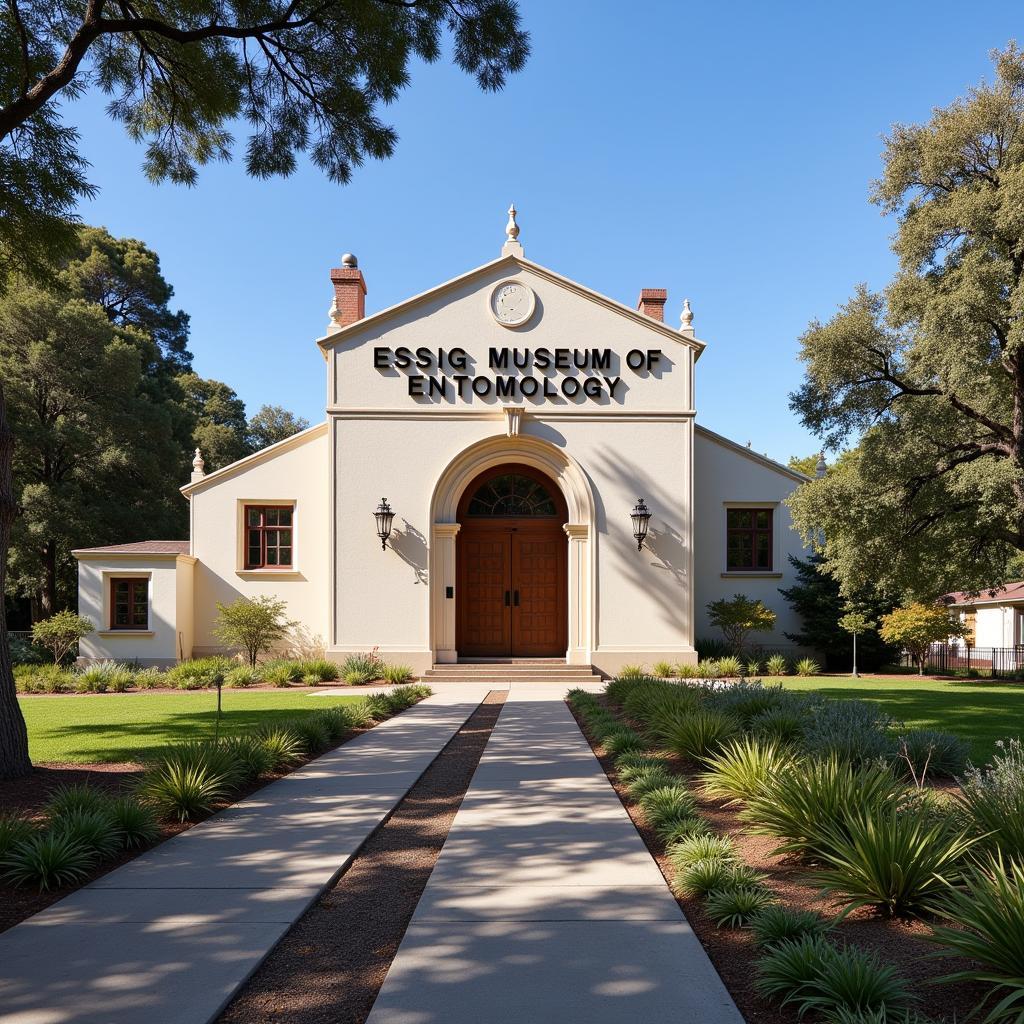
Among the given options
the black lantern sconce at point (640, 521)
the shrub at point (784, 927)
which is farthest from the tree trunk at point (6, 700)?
the black lantern sconce at point (640, 521)

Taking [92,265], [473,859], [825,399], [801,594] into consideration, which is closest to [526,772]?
[473,859]

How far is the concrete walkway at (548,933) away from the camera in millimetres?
3096

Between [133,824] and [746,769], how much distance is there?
4.66 metres

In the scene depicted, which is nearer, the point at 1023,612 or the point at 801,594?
the point at 801,594

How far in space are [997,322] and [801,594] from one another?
8675 millimetres

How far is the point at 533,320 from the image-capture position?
18.2 metres

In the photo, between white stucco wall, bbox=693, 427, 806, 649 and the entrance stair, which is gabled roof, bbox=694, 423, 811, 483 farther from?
the entrance stair

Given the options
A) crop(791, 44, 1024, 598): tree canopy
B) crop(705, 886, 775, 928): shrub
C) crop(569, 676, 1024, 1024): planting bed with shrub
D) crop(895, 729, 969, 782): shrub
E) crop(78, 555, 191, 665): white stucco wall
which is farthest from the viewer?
crop(78, 555, 191, 665): white stucco wall

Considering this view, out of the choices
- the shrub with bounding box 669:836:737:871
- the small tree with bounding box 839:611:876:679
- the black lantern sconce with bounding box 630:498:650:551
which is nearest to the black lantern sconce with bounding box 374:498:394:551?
the black lantern sconce with bounding box 630:498:650:551

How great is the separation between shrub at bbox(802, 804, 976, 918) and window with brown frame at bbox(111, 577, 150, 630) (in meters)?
17.9

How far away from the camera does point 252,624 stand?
1750 cm

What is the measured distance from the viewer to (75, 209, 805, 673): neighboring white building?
1764cm

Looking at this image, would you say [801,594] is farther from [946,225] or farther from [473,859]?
[473,859]

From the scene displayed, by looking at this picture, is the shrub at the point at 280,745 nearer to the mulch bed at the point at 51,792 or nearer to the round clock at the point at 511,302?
the mulch bed at the point at 51,792
